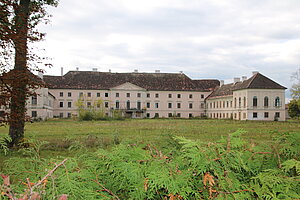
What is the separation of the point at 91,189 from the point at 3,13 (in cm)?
780

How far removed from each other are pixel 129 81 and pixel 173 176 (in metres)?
72.5

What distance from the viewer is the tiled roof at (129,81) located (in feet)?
230

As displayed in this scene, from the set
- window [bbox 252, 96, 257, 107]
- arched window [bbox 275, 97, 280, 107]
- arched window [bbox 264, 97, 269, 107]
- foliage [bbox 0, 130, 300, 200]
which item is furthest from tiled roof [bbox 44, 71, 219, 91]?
foliage [bbox 0, 130, 300, 200]

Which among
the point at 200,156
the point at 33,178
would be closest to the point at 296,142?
the point at 200,156

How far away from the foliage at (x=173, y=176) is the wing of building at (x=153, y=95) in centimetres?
6015

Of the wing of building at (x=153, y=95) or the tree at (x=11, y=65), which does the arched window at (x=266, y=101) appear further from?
the tree at (x=11, y=65)

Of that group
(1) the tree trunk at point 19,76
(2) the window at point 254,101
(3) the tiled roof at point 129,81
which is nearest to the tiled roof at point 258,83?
(2) the window at point 254,101

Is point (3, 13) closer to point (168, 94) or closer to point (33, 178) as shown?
point (33, 178)

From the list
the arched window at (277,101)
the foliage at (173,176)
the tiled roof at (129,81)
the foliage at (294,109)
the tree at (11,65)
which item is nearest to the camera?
the foliage at (173,176)

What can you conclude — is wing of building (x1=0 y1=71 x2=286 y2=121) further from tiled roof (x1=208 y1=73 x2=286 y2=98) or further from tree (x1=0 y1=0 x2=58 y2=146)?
tree (x1=0 y1=0 x2=58 y2=146)

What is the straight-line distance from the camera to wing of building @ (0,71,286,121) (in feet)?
202

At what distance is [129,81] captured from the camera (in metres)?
74.1

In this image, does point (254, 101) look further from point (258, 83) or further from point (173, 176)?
point (173, 176)

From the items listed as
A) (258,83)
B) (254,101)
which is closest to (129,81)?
(254,101)
